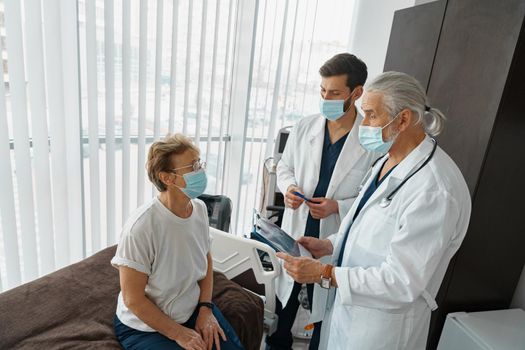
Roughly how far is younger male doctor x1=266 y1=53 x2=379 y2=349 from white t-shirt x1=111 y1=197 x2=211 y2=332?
0.56 metres

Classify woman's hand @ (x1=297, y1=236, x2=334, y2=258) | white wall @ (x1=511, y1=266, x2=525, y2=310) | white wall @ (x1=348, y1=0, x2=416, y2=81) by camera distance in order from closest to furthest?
1. woman's hand @ (x1=297, y1=236, x2=334, y2=258)
2. white wall @ (x1=511, y1=266, x2=525, y2=310)
3. white wall @ (x1=348, y1=0, x2=416, y2=81)

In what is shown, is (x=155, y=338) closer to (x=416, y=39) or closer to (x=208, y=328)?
(x=208, y=328)

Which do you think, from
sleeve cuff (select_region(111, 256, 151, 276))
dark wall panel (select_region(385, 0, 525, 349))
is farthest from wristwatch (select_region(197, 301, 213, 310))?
dark wall panel (select_region(385, 0, 525, 349))

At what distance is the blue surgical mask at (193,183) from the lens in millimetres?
1230

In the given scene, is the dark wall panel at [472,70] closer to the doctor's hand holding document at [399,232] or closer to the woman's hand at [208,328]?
the doctor's hand holding document at [399,232]

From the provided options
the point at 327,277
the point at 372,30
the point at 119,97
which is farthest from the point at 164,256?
the point at 372,30

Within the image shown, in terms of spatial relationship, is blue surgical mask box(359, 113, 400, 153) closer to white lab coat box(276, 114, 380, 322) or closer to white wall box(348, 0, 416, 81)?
white lab coat box(276, 114, 380, 322)

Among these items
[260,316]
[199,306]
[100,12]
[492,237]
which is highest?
[100,12]

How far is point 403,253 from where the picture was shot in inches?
37.3

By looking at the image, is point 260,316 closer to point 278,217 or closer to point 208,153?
point 278,217

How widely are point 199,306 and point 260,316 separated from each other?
36 cm

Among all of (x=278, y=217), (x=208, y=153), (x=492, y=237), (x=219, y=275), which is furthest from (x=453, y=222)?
(x=208, y=153)

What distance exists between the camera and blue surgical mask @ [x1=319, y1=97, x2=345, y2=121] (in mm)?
1578

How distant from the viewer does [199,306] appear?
54.0 inches
